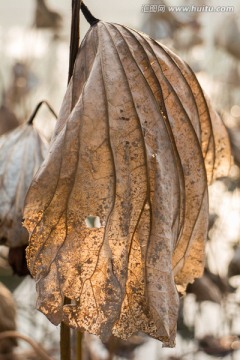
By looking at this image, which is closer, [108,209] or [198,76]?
[108,209]

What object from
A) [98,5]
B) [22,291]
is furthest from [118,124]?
[22,291]

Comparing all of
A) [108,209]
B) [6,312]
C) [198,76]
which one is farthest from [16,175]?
[198,76]

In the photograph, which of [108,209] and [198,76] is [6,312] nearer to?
[108,209]

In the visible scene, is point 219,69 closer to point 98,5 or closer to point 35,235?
point 98,5

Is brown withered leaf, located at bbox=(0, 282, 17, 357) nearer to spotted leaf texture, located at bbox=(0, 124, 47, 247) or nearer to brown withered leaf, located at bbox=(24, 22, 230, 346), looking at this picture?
spotted leaf texture, located at bbox=(0, 124, 47, 247)

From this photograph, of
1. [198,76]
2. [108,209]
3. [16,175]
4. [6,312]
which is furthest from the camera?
[198,76]

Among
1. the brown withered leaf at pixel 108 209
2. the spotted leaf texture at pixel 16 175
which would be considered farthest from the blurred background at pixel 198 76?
the brown withered leaf at pixel 108 209

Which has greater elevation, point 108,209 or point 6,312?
point 108,209
